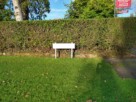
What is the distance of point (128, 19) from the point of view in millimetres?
15445

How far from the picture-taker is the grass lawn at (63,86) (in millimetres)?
6809

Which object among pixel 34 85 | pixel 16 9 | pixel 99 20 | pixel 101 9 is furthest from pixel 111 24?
pixel 101 9

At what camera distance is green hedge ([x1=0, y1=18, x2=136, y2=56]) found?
51.1 ft

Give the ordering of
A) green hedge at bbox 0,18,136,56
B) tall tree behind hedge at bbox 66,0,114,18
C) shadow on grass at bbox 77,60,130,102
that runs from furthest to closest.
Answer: tall tree behind hedge at bbox 66,0,114,18 < green hedge at bbox 0,18,136,56 < shadow on grass at bbox 77,60,130,102

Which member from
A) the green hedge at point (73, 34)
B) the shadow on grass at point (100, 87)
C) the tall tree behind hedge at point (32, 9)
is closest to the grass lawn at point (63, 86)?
the shadow on grass at point (100, 87)

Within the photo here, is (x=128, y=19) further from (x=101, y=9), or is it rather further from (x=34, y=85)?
(x=101, y=9)

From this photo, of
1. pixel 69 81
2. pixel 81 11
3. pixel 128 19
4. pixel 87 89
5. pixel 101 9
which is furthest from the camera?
pixel 81 11

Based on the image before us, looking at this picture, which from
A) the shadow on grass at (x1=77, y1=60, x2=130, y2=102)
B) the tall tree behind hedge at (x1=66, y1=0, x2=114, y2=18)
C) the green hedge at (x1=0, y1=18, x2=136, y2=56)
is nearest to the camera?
the shadow on grass at (x1=77, y1=60, x2=130, y2=102)

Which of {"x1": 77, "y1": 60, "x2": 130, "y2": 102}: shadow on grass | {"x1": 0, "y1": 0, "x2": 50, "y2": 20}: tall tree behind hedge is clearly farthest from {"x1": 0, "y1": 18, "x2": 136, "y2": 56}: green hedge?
{"x1": 0, "y1": 0, "x2": 50, "y2": 20}: tall tree behind hedge

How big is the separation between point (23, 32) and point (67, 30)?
2274 millimetres

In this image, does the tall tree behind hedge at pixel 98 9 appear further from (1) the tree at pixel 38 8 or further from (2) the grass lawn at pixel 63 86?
(2) the grass lawn at pixel 63 86

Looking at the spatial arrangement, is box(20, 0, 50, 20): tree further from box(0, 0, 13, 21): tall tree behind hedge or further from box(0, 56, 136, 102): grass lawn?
box(0, 56, 136, 102): grass lawn

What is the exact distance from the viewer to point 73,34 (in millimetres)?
15898

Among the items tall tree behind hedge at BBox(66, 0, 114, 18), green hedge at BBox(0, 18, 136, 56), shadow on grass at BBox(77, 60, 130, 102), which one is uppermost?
tall tree behind hedge at BBox(66, 0, 114, 18)
